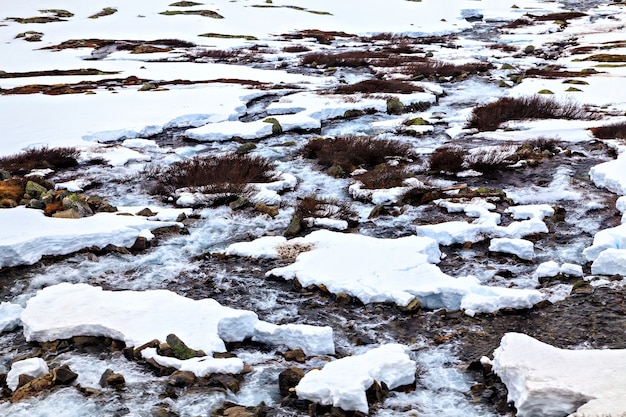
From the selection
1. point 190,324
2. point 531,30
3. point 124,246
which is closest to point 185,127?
point 124,246

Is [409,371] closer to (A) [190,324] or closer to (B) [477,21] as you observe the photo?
(A) [190,324]

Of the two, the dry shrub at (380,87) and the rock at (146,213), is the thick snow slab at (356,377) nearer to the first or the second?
the rock at (146,213)

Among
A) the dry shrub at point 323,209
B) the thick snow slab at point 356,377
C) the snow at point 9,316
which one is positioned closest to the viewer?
the thick snow slab at point 356,377

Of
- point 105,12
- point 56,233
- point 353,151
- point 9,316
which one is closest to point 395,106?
point 353,151

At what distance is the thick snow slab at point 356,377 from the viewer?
4.14 m

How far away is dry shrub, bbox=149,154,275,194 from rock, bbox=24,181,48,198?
174 cm

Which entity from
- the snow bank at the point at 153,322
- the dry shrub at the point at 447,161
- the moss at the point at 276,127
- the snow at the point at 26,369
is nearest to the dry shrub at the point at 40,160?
the moss at the point at 276,127

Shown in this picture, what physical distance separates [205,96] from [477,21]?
122 ft

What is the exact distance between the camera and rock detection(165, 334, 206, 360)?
4.86 metres

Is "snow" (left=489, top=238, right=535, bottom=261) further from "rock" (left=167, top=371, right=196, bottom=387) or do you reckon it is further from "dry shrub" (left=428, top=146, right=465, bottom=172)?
"rock" (left=167, top=371, right=196, bottom=387)

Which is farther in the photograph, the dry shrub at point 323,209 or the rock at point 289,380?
the dry shrub at point 323,209

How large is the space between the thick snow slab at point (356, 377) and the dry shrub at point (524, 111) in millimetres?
10321

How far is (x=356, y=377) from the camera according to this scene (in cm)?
434

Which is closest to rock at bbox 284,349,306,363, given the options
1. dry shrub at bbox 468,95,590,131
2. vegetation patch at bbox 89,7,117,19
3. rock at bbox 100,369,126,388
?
rock at bbox 100,369,126,388
